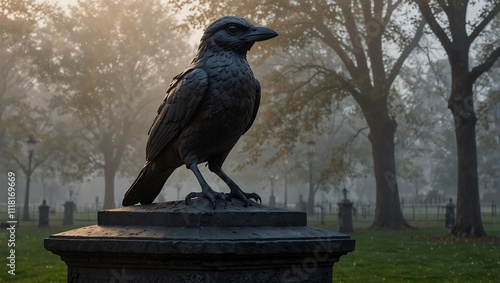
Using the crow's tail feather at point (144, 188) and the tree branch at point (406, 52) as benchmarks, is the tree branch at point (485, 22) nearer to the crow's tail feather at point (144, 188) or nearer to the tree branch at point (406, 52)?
the tree branch at point (406, 52)

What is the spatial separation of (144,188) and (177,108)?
76 cm

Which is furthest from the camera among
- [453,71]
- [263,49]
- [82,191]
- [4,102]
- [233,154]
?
[82,191]

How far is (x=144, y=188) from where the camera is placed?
5.31 metres

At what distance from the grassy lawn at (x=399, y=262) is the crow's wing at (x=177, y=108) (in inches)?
318

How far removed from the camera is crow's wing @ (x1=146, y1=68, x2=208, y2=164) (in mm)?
4832

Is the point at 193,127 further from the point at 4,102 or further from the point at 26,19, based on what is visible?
the point at 4,102

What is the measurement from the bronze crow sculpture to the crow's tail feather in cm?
1

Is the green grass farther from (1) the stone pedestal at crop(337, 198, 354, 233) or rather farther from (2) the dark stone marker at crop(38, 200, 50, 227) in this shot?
(2) the dark stone marker at crop(38, 200, 50, 227)

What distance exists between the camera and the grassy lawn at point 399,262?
513 inches

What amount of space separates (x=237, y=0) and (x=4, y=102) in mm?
17896

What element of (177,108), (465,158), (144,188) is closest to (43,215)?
(465,158)

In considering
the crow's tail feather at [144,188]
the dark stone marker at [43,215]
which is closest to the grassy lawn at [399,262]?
the crow's tail feather at [144,188]

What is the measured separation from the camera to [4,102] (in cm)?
3697

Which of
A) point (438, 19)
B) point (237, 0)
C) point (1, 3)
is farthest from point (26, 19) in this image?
point (438, 19)
